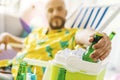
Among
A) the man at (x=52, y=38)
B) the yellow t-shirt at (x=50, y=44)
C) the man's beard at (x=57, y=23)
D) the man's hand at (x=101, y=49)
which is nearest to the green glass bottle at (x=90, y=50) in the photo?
the man's hand at (x=101, y=49)

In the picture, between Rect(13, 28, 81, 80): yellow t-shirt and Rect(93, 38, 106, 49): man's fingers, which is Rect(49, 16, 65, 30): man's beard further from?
Rect(93, 38, 106, 49): man's fingers

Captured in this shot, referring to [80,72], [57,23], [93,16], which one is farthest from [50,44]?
[80,72]

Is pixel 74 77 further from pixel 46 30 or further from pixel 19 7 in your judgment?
pixel 19 7

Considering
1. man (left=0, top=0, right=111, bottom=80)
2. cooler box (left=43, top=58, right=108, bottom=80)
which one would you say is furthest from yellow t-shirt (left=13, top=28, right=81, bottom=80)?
cooler box (left=43, top=58, right=108, bottom=80)

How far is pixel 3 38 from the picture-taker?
1668 millimetres

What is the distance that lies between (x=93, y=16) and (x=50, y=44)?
1.03 ft

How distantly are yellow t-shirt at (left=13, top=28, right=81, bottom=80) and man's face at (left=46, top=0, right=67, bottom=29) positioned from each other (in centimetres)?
4

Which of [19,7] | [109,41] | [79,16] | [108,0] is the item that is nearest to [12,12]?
[19,7]

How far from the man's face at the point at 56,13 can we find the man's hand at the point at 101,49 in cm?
74

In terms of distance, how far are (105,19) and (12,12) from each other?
4.38ft

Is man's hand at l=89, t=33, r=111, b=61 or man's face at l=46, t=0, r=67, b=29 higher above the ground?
man's face at l=46, t=0, r=67, b=29

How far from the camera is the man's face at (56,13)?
5.01 feet

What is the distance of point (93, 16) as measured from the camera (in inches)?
59.7

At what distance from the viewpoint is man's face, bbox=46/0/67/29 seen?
1.53 m
